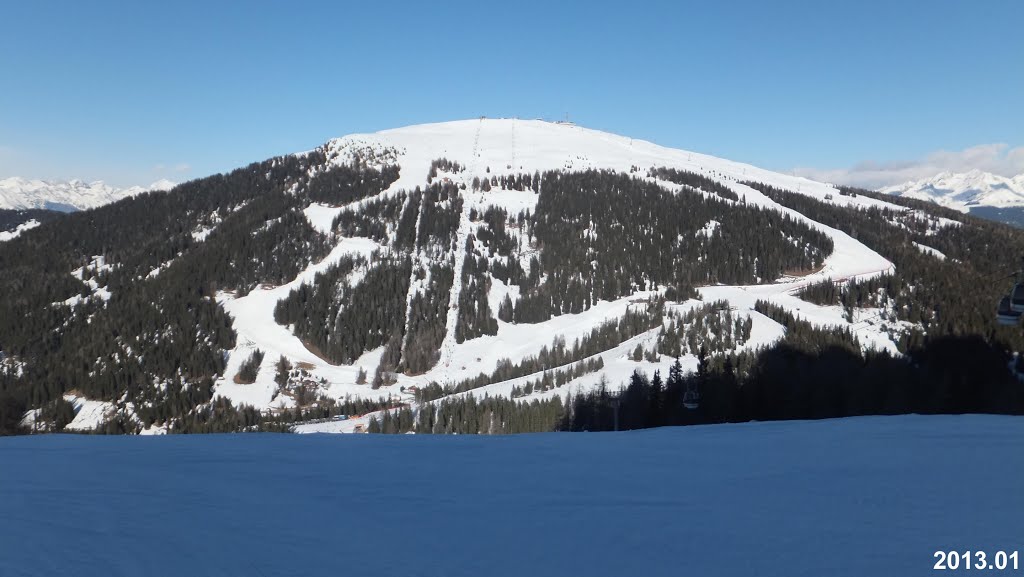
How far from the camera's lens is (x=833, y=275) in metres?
88.5

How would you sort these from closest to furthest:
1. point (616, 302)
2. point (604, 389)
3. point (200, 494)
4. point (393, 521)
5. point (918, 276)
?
point (393, 521) → point (200, 494) → point (604, 389) → point (918, 276) → point (616, 302)

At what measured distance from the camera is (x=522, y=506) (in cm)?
765

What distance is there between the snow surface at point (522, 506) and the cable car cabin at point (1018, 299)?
3082mm

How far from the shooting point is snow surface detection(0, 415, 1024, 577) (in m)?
6.06

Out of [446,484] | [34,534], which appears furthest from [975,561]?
[34,534]

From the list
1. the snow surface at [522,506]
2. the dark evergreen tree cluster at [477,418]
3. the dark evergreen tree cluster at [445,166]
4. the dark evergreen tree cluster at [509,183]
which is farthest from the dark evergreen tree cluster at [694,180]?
the snow surface at [522,506]

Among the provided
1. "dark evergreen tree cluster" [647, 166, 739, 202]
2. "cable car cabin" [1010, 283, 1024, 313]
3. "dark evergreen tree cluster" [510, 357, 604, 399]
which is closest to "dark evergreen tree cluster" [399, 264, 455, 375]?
"dark evergreen tree cluster" [510, 357, 604, 399]

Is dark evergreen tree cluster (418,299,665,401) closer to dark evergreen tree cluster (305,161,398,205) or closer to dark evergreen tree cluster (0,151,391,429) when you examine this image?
dark evergreen tree cluster (0,151,391,429)

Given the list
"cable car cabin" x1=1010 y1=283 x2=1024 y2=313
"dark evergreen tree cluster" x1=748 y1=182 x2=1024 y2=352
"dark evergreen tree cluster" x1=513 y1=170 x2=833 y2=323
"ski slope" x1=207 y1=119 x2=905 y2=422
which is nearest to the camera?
"cable car cabin" x1=1010 y1=283 x2=1024 y2=313

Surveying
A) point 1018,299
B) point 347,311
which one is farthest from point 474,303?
point 1018,299

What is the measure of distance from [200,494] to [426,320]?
77273mm

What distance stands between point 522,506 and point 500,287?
85.4 m

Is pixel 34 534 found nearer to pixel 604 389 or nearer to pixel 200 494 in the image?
pixel 200 494

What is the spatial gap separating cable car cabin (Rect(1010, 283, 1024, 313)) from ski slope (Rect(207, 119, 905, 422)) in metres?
36.6
